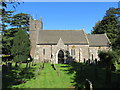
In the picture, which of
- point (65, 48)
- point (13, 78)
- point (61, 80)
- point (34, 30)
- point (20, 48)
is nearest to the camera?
point (61, 80)

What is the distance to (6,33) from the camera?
4141cm

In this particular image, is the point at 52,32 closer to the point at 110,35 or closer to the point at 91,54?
the point at 91,54

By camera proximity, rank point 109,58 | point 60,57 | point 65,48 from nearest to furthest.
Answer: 1. point 109,58
2. point 65,48
3. point 60,57

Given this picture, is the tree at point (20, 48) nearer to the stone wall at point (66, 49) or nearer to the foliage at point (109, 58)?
the stone wall at point (66, 49)

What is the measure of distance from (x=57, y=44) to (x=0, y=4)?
28.1 m

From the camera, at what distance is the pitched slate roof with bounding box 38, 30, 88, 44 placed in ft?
123

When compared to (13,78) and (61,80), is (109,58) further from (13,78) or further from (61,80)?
(13,78)

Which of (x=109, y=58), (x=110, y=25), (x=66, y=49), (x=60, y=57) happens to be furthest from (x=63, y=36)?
(x=110, y=25)

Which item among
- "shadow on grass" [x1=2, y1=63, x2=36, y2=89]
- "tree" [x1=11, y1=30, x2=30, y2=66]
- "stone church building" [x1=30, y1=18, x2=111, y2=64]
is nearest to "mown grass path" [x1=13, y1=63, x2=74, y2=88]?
"shadow on grass" [x1=2, y1=63, x2=36, y2=89]

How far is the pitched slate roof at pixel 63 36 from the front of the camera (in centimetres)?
3738

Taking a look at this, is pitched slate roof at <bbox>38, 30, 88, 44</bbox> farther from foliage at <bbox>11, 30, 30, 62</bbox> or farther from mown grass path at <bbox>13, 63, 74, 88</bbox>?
mown grass path at <bbox>13, 63, 74, 88</bbox>

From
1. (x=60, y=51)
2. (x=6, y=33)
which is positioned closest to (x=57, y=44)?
(x=60, y=51)

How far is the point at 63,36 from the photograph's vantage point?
39.3 meters

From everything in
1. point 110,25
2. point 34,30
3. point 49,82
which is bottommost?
point 49,82
